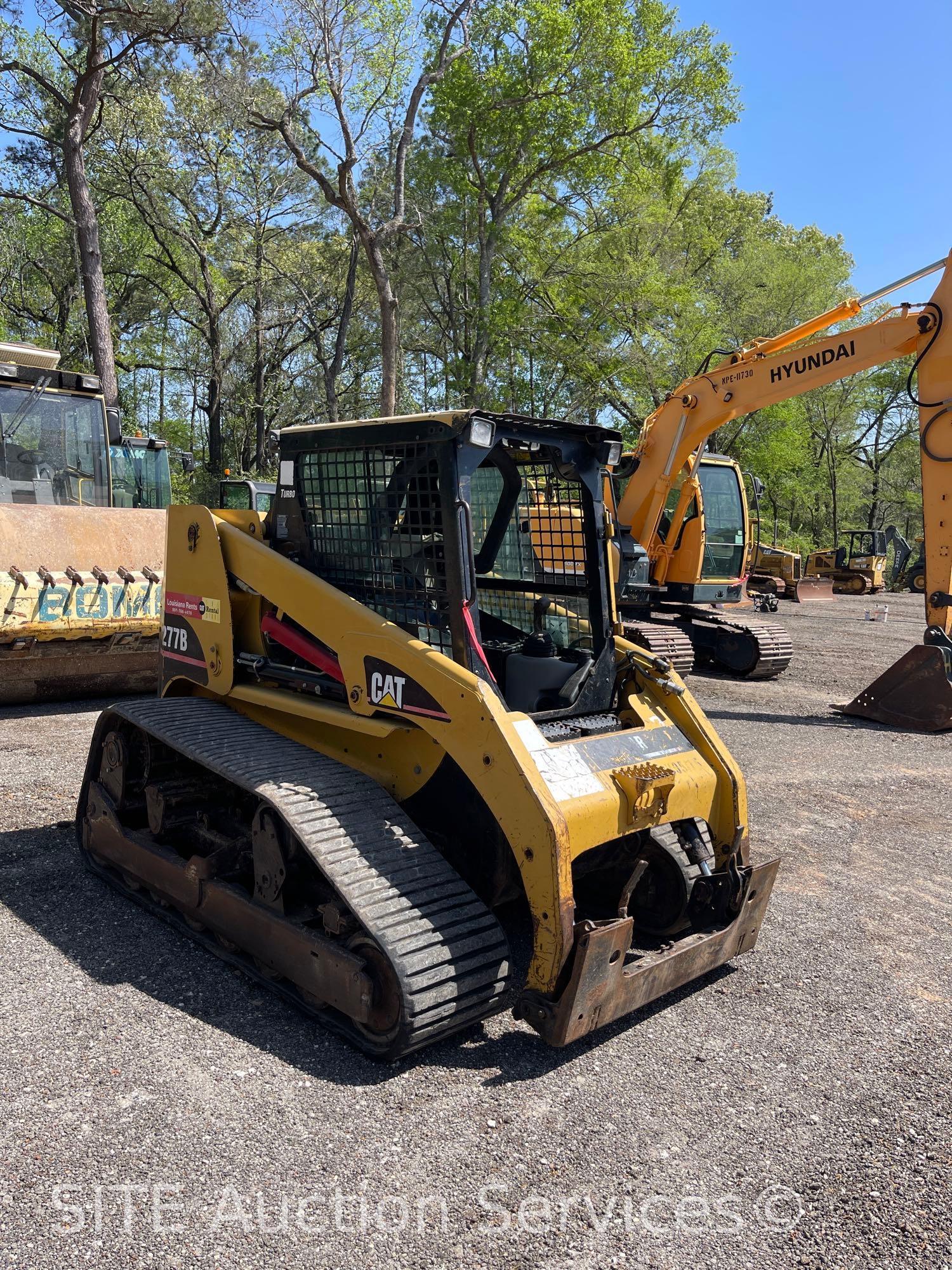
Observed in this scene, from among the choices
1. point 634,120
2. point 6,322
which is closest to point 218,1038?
point 634,120

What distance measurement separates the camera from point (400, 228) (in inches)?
755

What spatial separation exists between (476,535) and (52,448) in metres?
6.34

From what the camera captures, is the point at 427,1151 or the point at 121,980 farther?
the point at 121,980

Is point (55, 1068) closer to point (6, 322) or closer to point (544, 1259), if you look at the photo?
point (544, 1259)

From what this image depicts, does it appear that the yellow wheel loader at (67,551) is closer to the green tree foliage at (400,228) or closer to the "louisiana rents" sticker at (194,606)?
the "louisiana rents" sticker at (194,606)

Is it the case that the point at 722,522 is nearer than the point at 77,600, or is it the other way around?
the point at 77,600

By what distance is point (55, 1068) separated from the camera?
10.6 feet

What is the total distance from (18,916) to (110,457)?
673cm

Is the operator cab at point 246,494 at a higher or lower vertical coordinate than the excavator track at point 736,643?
higher

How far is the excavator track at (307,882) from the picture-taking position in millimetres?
3238

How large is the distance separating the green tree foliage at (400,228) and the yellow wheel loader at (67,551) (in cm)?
853

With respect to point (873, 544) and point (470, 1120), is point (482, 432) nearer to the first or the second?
point (470, 1120)

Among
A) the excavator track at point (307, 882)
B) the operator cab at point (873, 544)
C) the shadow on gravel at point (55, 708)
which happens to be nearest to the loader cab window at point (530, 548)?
the excavator track at point (307, 882)

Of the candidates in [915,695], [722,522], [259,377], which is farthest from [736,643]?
[259,377]
